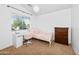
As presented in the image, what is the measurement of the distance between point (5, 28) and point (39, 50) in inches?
31.5

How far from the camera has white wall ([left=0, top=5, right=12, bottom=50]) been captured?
1.56 m

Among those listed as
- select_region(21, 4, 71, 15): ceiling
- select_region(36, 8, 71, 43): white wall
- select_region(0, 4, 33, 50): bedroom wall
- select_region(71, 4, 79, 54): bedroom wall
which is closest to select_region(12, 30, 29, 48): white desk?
select_region(0, 4, 33, 50): bedroom wall

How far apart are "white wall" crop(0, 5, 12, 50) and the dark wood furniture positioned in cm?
97

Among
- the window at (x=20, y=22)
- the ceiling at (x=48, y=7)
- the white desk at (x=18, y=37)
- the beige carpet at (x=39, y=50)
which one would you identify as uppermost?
the ceiling at (x=48, y=7)

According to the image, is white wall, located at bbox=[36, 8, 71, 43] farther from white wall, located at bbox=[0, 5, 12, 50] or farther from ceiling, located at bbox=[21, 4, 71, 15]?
white wall, located at bbox=[0, 5, 12, 50]

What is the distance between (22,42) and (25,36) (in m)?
0.14

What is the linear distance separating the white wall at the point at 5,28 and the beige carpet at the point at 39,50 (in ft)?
0.42

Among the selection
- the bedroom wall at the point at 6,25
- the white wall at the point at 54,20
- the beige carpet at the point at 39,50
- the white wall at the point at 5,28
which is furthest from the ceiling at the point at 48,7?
the beige carpet at the point at 39,50

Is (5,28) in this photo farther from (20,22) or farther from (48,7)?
(48,7)

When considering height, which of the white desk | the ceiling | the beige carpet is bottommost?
the beige carpet

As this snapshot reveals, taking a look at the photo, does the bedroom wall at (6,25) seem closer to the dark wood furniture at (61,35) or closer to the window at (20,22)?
the window at (20,22)

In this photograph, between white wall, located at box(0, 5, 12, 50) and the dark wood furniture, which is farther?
the dark wood furniture

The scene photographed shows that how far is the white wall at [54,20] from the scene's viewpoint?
1627mm

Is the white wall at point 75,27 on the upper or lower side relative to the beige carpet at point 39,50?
upper
